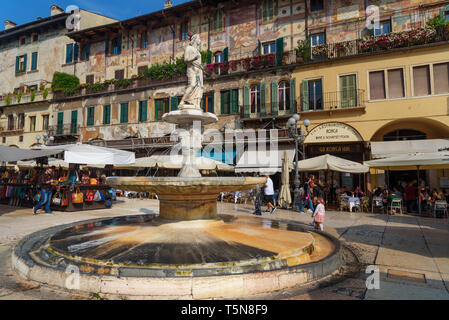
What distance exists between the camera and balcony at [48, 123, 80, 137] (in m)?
26.0

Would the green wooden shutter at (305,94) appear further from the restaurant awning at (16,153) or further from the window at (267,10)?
the restaurant awning at (16,153)

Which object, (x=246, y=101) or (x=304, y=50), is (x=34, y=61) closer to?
(x=246, y=101)

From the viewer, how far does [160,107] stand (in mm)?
22984

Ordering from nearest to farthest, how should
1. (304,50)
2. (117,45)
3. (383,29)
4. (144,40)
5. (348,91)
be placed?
1. (348,91)
2. (383,29)
3. (304,50)
4. (144,40)
5. (117,45)

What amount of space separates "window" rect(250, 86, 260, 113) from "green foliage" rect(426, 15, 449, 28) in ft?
33.3

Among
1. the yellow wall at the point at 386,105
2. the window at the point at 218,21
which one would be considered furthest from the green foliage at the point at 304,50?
the window at the point at 218,21

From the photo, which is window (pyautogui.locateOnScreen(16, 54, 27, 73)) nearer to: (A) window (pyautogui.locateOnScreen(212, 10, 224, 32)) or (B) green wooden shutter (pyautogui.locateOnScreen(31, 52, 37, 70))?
(B) green wooden shutter (pyautogui.locateOnScreen(31, 52, 37, 70))

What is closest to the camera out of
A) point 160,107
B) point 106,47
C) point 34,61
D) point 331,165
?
point 331,165

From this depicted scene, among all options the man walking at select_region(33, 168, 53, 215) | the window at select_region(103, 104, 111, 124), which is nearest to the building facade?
the window at select_region(103, 104, 111, 124)

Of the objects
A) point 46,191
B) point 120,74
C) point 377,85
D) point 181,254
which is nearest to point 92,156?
point 46,191

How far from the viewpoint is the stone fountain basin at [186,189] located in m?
4.60

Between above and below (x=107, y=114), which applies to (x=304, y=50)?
above

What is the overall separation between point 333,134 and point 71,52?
84.7 ft

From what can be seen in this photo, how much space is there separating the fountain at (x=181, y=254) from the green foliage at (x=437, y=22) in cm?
1585
